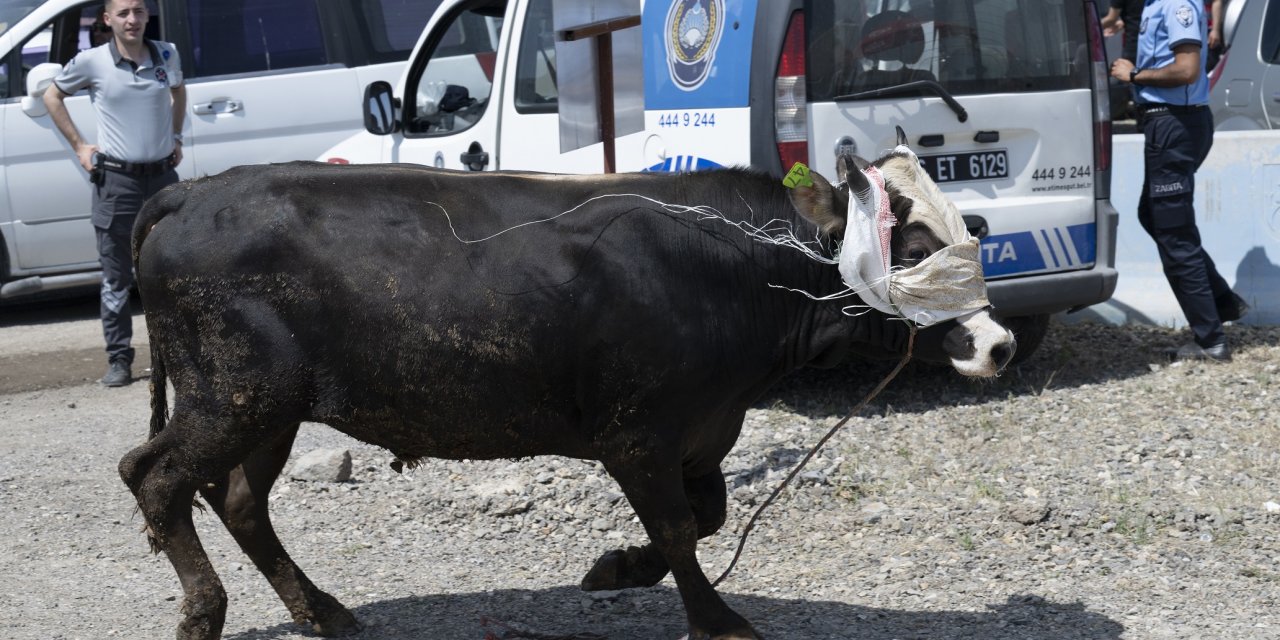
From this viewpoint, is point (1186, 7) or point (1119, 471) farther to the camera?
point (1186, 7)

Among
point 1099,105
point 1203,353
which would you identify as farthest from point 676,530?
point 1203,353

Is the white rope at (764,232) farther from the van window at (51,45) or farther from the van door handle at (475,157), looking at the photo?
the van window at (51,45)

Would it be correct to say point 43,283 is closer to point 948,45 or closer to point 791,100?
point 791,100

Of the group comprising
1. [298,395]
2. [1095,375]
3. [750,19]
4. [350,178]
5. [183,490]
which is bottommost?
[1095,375]

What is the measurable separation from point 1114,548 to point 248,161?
24.0 feet

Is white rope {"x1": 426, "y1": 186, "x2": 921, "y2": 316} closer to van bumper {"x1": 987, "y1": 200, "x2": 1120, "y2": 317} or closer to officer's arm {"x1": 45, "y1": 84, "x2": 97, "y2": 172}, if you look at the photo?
van bumper {"x1": 987, "y1": 200, "x2": 1120, "y2": 317}

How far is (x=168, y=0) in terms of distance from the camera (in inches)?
398

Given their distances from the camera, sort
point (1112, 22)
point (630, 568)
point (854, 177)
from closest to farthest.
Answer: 1. point (854, 177)
2. point (630, 568)
3. point (1112, 22)

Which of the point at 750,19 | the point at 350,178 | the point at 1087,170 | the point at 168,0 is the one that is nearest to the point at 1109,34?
the point at 1087,170

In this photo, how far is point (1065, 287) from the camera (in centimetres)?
678

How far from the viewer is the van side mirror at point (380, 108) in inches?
324

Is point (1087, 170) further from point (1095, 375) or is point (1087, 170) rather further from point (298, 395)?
point (298, 395)

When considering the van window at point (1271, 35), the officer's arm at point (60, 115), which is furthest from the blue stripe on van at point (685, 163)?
the van window at point (1271, 35)

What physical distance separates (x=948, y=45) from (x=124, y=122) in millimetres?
4516
